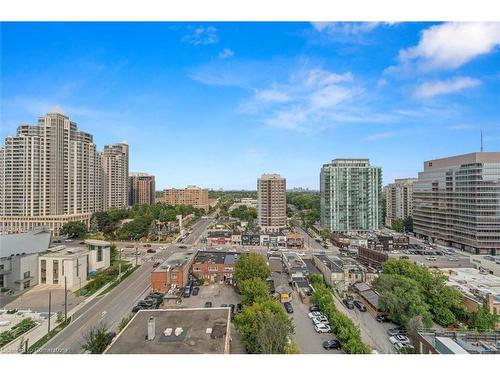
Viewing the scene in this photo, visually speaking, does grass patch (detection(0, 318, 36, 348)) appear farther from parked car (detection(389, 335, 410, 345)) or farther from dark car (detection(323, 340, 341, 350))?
parked car (detection(389, 335, 410, 345))

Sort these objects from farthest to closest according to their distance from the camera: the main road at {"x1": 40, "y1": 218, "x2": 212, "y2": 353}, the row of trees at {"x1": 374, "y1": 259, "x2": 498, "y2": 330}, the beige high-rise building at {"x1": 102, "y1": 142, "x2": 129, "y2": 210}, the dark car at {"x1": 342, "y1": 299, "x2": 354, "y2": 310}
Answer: the beige high-rise building at {"x1": 102, "y1": 142, "x2": 129, "y2": 210} → the dark car at {"x1": 342, "y1": 299, "x2": 354, "y2": 310} → the row of trees at {"x1": 374, "y1": 259, "x2": 498, "y2": 330} → the main road at {"x1": 40, "y1": 218, "x2": 212, "y2": 353}

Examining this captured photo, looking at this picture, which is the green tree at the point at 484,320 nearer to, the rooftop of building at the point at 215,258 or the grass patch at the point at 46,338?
the rooftop of building at the point at 215,258

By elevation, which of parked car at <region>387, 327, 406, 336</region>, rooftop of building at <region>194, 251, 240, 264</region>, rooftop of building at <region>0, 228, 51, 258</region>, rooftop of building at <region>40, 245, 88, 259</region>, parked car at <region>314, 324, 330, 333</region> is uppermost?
rooftop of building at <region>0, 228, 51, 258</region>

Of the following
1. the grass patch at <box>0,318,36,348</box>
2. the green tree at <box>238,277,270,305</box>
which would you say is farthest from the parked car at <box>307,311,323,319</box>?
the grass patch at <box>0,318,36,348</box>

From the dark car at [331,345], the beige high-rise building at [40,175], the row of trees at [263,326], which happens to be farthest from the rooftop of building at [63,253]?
the beige high-rise building at [40,175]

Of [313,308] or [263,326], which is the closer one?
[263,326]

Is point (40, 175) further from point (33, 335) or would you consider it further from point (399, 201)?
point (399, 201)

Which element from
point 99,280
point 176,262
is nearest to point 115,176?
point 99,280
